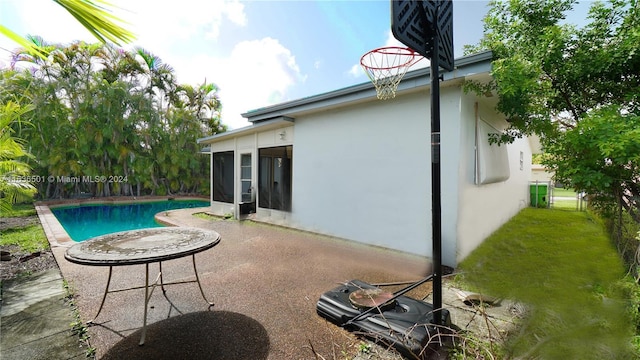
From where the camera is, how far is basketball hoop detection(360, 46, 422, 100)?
12.5ft

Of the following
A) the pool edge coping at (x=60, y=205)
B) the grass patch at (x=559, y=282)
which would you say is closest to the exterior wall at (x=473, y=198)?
Result: the grass patch at (x=559, y=282)

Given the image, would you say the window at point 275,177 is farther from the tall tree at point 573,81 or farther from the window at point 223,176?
the tall tree at point 573,81

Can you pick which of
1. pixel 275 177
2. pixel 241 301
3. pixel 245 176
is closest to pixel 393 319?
pixel 241 301

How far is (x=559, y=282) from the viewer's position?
11.7ft

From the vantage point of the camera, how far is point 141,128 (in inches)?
629

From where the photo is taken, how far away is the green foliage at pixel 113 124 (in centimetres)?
1305

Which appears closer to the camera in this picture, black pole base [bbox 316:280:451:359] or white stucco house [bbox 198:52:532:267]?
black pole base [bbox 316:280:451:359]

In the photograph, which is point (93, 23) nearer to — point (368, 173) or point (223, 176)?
point (368, 173)

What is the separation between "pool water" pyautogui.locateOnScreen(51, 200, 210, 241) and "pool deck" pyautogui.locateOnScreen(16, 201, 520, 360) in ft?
13.3

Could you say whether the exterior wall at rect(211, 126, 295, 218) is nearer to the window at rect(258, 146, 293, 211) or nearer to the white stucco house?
the white stucco house

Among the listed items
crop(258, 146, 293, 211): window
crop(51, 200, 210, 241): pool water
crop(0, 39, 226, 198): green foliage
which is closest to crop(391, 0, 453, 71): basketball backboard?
crop(258, 146, 293, 211): window

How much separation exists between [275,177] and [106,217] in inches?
344

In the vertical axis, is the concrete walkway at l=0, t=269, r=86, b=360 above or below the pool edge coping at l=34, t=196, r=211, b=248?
below

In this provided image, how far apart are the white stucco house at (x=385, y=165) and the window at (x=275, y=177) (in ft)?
0.11
